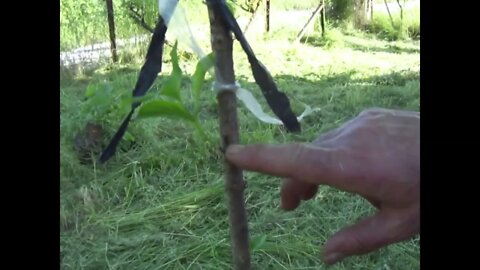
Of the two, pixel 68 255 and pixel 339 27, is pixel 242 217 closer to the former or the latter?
pixel 68 255

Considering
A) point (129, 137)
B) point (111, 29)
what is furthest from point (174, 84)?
point (111, 29)

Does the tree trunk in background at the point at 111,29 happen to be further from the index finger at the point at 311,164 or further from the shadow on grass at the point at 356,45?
the index finger at the point at 311,164

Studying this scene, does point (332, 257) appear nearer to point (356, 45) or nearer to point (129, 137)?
point (129, 137)

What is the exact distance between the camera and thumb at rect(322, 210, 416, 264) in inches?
18.3

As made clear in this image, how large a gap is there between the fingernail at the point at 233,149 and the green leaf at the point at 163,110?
77 millimetres

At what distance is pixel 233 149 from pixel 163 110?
97 mm

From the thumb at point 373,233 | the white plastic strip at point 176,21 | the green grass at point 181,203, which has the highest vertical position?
the white plastic strip at point 176,21

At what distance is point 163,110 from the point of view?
0.54m

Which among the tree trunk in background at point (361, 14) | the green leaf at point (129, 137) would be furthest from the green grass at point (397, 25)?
the green leaf at point (129, 137)

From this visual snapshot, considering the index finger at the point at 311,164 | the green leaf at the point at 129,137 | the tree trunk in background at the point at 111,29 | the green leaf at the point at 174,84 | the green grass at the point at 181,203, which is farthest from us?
the tree trunk in background at the point at 111,29

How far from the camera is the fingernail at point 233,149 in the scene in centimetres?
47

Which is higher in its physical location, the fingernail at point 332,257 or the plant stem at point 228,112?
the plant stem at point 228,112

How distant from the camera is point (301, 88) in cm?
255

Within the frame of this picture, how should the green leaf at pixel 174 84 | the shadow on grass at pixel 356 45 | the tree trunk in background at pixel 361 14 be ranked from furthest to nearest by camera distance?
the tree trunk in background at pixel 361 14, the shadow on grass at pixel 356 45, the green leaf at pixel 174 84
